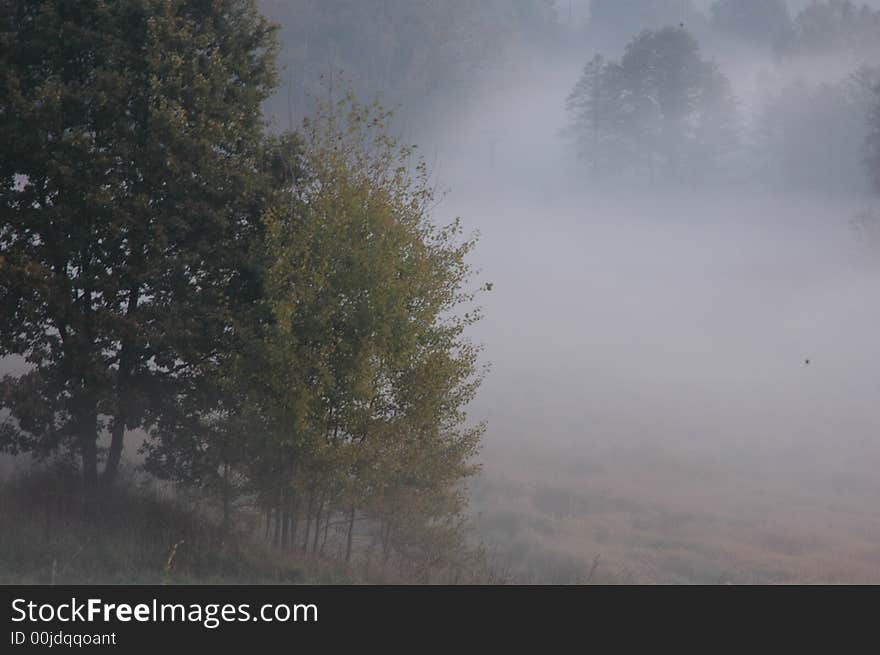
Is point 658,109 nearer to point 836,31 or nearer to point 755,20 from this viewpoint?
point 836,31

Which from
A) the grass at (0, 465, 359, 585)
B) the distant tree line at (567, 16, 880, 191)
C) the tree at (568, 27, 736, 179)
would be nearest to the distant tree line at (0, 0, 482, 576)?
the grass at (0, 465, 359, 585)

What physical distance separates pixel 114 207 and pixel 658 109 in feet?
235

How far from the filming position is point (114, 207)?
1686 cm

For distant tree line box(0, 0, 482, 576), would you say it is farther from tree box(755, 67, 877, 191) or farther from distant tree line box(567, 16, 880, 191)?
tree box(755, 67, 877, 191)

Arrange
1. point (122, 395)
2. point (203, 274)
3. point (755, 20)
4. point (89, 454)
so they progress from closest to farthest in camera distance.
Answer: point (122, 395) < point (89, 454) < point (203, 274) < point (755, 20)

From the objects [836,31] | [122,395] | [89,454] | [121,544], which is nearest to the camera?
[121,544]

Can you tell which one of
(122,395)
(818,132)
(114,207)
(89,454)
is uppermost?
(818,132)

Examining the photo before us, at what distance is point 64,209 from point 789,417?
152 ft

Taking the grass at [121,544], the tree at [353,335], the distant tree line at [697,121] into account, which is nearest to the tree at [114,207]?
the grass at [121,544]

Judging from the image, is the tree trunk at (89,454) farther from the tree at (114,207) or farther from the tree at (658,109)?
the tree at (658,109)

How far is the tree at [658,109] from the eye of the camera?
78375 mm

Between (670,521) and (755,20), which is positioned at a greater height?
(755,20)

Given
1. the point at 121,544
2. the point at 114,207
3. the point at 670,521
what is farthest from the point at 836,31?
the point at 121,544

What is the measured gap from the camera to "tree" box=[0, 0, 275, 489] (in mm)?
16859
